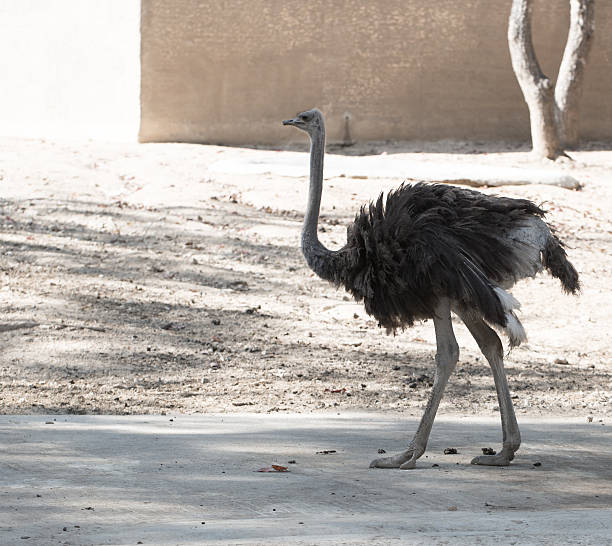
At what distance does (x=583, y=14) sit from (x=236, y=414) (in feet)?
41.7

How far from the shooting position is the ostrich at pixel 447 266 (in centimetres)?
483

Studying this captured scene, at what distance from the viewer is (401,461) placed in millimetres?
4820

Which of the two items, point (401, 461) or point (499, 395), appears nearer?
point (401, 461)

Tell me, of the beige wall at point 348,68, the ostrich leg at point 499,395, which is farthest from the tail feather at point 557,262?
the beige wall at point 348,68

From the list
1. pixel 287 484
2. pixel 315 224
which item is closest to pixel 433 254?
pixel 315 224

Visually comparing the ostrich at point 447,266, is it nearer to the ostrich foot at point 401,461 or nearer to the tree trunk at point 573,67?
the ostrich foot at point 401,461

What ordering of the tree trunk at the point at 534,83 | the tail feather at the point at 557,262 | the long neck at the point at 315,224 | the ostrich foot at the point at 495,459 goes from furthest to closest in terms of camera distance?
the tree trunk at the point at 534,83, the long neck at the point at 315,224, the tail feather at the point at 557,262, the ostrich foot at the point at 495,459

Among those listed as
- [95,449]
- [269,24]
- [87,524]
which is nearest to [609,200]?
[269,24]

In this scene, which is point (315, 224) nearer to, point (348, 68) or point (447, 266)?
point (447, 266)

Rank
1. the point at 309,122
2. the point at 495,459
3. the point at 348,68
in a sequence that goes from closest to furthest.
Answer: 1. the point at 495,459
2. the point at 309,122
3. the point at 348,68

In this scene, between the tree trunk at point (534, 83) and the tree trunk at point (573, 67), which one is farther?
the tree trunk at point (573, 67)

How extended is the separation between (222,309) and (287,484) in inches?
182

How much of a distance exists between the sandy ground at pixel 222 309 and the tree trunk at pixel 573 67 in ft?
11.2

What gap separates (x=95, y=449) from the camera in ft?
15.9
